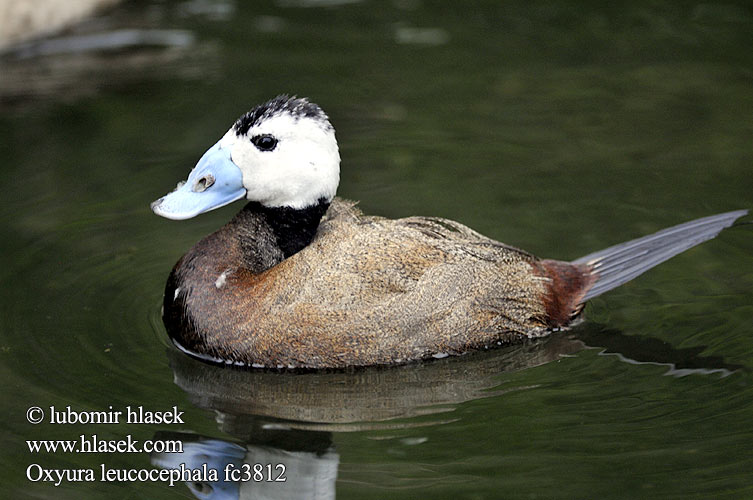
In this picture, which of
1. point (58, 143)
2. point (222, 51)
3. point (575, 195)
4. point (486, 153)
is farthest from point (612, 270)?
point (222, 51)

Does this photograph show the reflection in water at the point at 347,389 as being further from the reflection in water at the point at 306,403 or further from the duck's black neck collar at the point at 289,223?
the duck's black neck collar at the point at 289,223

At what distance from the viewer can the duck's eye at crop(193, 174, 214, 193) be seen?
5.23m

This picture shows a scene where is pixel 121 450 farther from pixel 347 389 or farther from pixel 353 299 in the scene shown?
pixel 353 299

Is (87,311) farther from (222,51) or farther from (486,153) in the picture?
(222,51)

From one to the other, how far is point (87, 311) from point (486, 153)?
9.57 ft

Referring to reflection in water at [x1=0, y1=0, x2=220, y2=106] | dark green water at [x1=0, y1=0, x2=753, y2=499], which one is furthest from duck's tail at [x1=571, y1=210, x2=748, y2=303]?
reflection in water at [x1=0, y1=0, x2=220, y2=106]

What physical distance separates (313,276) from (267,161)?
0.56 m

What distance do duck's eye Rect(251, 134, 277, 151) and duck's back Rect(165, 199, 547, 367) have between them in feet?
1.47

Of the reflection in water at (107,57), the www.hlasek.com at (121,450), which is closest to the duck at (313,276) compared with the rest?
the www.hlasek.com at (121,450)

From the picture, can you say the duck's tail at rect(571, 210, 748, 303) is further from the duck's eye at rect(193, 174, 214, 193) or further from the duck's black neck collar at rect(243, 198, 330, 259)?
the duck's eye at rect(193, 174, 214, 193)

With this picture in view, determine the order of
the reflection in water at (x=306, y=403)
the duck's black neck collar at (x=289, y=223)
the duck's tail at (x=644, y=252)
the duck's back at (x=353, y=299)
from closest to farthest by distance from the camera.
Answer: the reflection in water at (x=306, y=403) → the duck's back at (x=353, y=299) → the duck's black neck collar at (x=289, y=223) → the duck's tail at (x=644, y=252)

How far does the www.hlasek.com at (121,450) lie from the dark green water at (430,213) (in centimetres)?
4

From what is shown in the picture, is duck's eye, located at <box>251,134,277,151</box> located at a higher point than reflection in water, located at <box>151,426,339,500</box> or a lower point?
higher

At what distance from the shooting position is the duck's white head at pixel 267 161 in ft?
17.0
